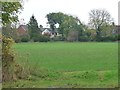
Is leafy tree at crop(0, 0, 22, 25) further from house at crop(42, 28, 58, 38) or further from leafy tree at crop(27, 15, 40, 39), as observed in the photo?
house at crop(42, 28, 58, 38)

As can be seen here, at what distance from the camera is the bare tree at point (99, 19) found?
321 feet

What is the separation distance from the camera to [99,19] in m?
101

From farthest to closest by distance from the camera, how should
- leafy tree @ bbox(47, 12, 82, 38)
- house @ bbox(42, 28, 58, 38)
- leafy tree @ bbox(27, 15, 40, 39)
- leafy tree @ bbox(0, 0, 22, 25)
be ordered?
house @ bbox(42, 28, 58, 38)
leafy tree @ bbox(47, 12, 82, 38)
leafy tree @ bbox(27, 15, 40, 39)
leafy tree @ bbox(0, 0, 22, 25)

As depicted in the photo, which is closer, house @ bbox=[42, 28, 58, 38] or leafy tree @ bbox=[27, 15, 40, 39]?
leafy tree @ bbox=[27, 15, 40, 39]

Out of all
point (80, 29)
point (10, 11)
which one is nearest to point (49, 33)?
point (80, 29)

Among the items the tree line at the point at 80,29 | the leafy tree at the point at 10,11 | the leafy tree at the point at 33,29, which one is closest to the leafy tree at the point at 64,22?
the tree line at the point at 80,29

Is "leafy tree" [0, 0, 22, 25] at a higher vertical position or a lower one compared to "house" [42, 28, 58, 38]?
higher

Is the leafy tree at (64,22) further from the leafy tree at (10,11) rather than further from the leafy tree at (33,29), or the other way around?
the leafy tree at (10,11)

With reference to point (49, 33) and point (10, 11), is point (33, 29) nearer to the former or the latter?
point (49, 33)

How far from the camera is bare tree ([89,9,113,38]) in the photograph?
3856 inches

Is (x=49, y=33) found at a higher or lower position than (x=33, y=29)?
lower

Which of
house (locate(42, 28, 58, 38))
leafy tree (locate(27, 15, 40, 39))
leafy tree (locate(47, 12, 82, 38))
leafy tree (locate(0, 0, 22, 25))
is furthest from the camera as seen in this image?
house (locate(42, 28, 58, 38))

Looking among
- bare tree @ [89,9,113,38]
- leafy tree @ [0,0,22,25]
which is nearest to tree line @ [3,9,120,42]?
bare tree @ [89,9,113,38]

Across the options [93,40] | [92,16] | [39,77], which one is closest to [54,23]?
[92,16]
